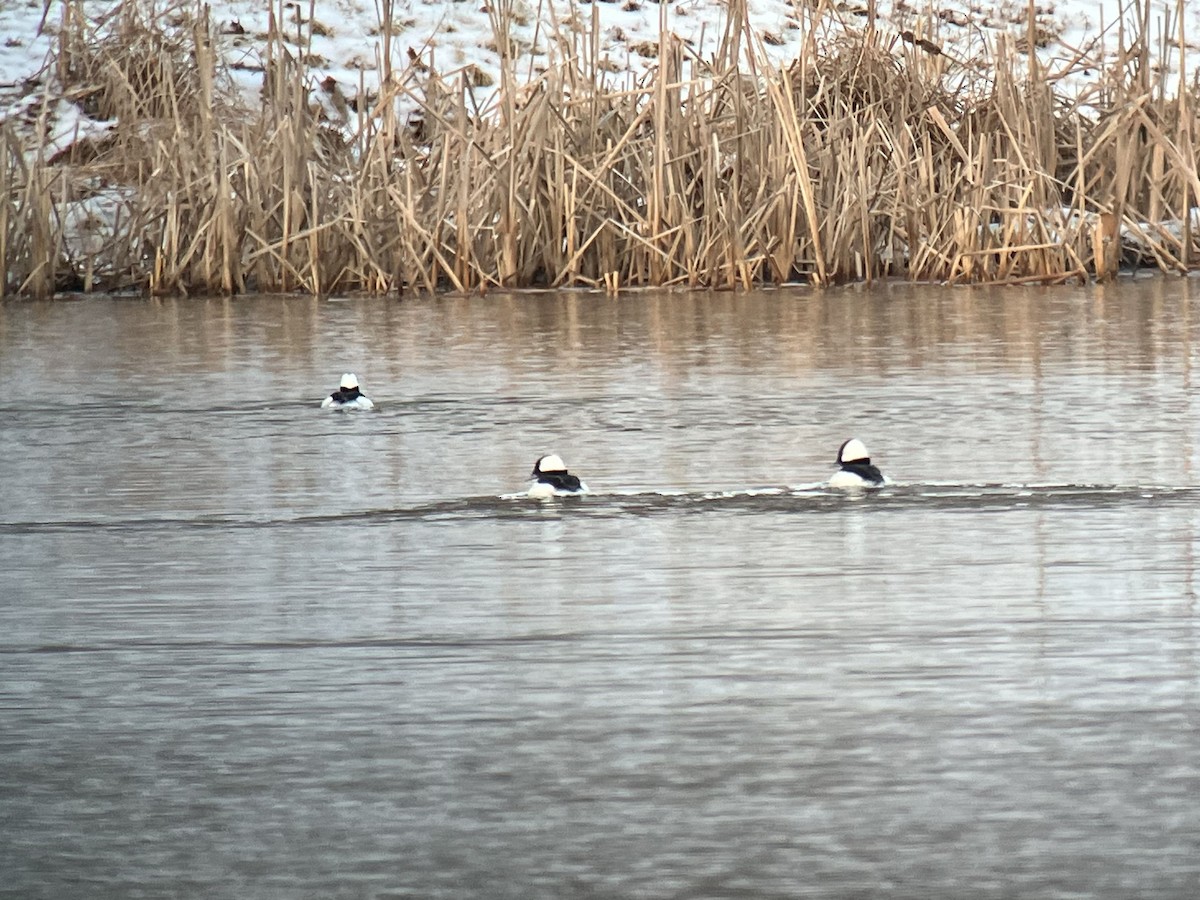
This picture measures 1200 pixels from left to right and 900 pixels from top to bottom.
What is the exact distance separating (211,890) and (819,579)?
7.57 feet

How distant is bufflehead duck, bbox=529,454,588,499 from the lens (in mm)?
6312

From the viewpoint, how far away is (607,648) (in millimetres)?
4277

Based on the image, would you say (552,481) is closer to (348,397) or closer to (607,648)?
(607,648)

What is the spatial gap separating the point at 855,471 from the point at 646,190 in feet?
32.0

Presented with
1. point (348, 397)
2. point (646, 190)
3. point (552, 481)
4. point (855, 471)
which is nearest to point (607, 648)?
point (552, 481)

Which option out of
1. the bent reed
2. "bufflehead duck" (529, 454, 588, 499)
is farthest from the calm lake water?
the bent reed

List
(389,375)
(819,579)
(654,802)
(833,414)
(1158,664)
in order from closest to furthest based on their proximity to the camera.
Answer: (654,802), (1158,664), (819,579), (833,414), (389,375)

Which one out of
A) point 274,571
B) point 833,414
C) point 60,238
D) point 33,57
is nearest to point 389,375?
point 833,414

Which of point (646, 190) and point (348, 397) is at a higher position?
point (646, 190)

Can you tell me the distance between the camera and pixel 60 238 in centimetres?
1638

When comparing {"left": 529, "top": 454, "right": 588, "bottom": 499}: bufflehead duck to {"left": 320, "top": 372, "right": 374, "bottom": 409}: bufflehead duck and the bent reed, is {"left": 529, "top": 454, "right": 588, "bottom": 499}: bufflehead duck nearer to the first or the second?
{"left": 320, "top": 372, "right": 374, "bottom": 409}: bufflehead duck

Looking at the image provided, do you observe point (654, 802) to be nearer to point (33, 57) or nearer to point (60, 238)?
point (60, 238)

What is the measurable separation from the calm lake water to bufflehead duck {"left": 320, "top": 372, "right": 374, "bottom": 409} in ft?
0.34

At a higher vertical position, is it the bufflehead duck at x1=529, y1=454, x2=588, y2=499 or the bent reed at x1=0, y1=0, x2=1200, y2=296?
the bent reed at x1=0, y1=0, x2=1200, y2=296
